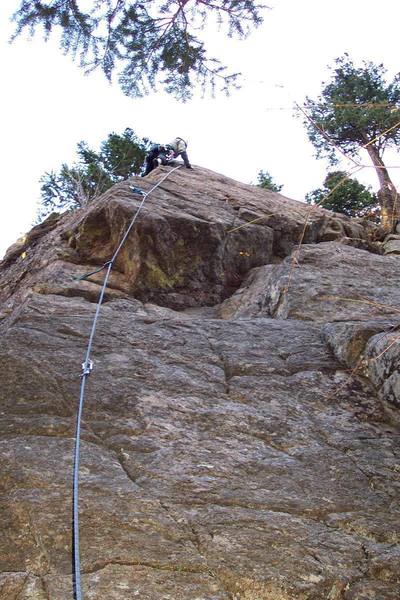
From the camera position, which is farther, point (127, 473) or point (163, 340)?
point (163, 340)

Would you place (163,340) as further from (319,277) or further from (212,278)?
(212,278)

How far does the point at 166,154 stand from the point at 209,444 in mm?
7792

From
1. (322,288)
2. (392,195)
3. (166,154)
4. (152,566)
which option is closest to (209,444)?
(152,566)

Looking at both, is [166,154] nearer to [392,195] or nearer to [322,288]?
[322,288]

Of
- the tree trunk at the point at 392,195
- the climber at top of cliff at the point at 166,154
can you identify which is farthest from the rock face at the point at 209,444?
the climber at top of cliff at the point at 166,154

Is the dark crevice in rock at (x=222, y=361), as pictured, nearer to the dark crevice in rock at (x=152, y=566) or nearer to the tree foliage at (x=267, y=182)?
the dark crevice in rock at (x=152, y=566)

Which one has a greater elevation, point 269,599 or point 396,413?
point 396,413

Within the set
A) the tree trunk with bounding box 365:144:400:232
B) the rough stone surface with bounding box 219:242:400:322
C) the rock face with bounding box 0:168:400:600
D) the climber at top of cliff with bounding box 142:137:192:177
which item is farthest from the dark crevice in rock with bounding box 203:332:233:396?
the climber at top of cliff with bounding box 142:137:192:177

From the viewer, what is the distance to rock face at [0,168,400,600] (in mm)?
2039

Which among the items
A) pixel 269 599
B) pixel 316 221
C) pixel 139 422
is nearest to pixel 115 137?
pixel 316 221

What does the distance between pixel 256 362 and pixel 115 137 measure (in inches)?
562

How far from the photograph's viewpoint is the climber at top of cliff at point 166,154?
32.0ft

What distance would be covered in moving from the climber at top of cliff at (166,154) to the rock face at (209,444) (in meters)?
4.20

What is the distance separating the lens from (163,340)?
422 cm
